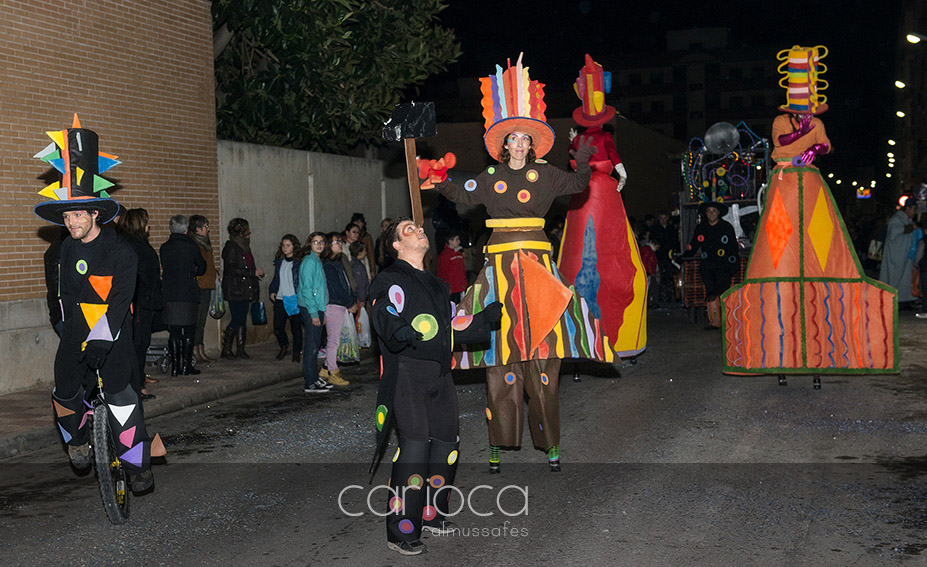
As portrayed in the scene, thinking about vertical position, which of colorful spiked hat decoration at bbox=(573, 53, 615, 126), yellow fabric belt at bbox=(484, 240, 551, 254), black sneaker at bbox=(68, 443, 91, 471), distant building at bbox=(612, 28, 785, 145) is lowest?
black sneaker at bbox=(68, 443, 91, 471)

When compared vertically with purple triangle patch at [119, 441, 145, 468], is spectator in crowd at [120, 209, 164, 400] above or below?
above

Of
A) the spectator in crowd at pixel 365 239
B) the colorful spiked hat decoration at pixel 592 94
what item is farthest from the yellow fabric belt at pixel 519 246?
the spectator in crowd at pixel 365 239

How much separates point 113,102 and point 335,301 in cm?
413

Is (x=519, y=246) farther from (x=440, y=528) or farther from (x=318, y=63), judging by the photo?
(x=318, y=63)

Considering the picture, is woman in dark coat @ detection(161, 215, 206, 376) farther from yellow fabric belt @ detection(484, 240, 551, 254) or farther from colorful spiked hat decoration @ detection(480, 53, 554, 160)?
yellow fabric belt @ detection(484, 240, 551, 254)

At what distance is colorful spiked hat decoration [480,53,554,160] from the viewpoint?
721 centimetres

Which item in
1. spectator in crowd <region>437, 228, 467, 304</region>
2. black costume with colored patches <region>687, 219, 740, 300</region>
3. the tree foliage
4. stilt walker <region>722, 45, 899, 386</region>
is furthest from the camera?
the tree foliage

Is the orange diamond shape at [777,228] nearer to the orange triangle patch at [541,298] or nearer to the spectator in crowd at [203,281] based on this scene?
the orange triangle patch at [541,298]

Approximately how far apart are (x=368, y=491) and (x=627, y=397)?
3.96 metres

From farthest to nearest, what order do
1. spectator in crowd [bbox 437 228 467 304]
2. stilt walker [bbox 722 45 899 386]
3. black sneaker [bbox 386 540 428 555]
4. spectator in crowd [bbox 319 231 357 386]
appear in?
spectator in crowd [bbox 437 228 467 304] < spectator in crowd [bbox 319 231 357 386] < stilt walker [bbox 722 45 899 386] < black sneaker [bbox 386 540 428 555]

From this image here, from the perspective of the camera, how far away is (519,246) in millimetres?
6906

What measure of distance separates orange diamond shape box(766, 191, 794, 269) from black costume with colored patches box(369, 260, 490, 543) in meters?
5.20

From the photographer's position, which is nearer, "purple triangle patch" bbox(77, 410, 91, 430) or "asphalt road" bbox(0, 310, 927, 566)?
"asphalt road" bbox(0, 310, 927, 566)


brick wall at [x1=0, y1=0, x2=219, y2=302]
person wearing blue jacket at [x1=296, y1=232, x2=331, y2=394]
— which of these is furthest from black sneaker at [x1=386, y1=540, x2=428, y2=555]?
brick wall at [x1=0, y1=0, x2=219, y2=302]
